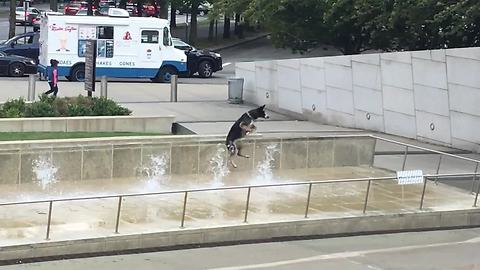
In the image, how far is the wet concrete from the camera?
36.6 feet

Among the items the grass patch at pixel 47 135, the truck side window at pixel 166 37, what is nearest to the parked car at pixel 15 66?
the truck side window at pixel 166 37

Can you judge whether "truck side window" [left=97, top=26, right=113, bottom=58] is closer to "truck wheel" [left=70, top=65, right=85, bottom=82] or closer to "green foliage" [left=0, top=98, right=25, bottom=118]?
"truck wheel" [left=70, top=65, right=85, bottom=82]

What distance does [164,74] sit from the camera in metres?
36.5

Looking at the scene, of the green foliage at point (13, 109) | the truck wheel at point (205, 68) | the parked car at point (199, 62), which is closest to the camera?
the green foliage at point (13, 109)

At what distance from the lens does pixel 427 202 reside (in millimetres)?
13992

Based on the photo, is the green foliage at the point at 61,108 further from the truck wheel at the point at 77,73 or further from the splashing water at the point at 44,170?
the truck wheel at the point at 77,73

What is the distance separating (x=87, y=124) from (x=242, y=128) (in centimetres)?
434

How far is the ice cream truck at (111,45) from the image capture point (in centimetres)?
3388

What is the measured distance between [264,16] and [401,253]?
61.0 feet

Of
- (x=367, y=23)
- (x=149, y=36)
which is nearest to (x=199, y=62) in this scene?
(x=149, y=36)

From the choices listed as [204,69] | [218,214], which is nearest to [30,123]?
[218,214]

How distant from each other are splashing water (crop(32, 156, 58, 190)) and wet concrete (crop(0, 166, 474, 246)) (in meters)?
0.17

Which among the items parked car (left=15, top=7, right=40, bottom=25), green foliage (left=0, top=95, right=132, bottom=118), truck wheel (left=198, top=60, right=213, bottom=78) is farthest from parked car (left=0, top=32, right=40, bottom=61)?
parked car (left=15, top=7, right=40, bottom=25)

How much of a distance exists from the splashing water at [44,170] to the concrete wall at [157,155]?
0.02m
